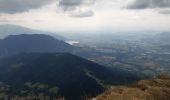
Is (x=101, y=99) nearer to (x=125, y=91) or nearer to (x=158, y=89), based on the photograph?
(x=125, y=91)

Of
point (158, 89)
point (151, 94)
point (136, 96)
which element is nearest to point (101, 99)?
point (136, 96)

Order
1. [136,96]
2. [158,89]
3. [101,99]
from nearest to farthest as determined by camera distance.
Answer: [101,99], [136,96], [158,89]

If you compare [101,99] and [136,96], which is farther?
[136,96]

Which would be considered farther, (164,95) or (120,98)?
(164,95)

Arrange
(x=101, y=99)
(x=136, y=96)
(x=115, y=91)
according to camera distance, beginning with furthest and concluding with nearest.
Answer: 1. (x=115, y=91)
2. (x=136, y=96)
3. (x=101, y=99)

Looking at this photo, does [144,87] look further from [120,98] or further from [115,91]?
[120,98]

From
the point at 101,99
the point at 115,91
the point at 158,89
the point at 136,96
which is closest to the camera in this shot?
the point at 101,99

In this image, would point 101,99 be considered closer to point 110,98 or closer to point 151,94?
point 110,98

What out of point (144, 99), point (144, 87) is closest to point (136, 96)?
point (144, 99)
